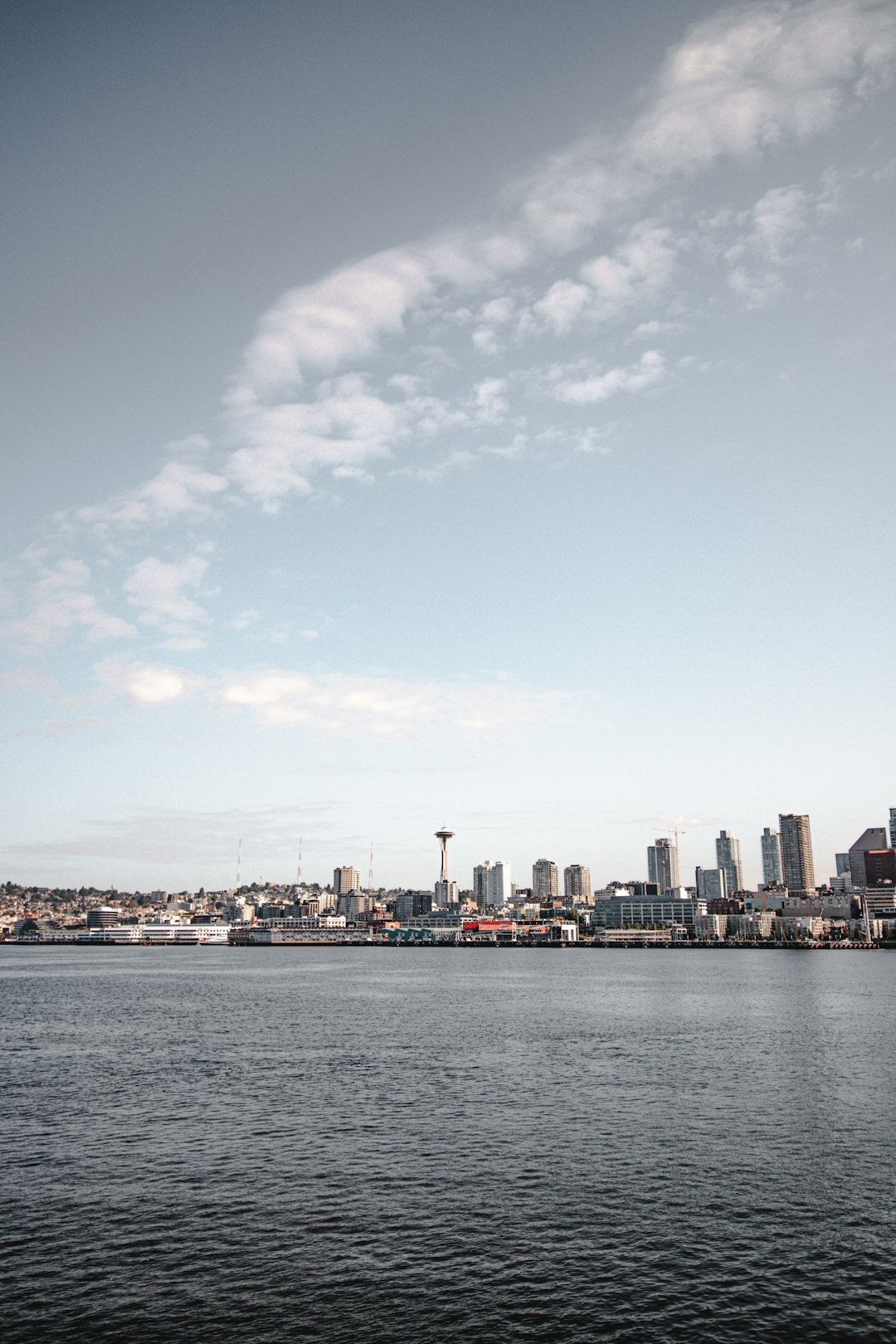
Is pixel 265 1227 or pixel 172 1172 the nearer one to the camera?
pixel 265 1227

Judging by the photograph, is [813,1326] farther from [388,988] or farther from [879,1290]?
[388,988]

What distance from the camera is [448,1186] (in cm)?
3709

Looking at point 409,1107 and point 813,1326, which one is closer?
point 813,1326

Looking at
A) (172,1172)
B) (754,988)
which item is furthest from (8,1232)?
(754,988)

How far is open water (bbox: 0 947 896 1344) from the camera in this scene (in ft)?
87.6

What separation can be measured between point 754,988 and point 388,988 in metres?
53.6

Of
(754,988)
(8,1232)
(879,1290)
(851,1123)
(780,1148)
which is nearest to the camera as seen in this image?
(879,1290)

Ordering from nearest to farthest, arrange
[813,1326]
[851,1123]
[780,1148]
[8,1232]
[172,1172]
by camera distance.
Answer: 1. [813,1326]
2. [8,1232]
3. [172,1172]
4. [780,1148]
5. [851,1123]

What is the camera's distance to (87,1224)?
108 ft

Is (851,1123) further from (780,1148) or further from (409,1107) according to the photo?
(409,1107)

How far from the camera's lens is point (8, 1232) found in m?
32.5

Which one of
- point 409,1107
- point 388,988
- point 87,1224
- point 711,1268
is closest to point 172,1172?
point 87,1224

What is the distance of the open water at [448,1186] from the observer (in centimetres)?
2670

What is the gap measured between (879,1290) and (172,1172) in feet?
90.3
